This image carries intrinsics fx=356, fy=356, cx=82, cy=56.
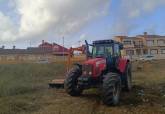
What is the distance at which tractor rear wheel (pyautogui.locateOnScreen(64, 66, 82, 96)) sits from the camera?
16548mm

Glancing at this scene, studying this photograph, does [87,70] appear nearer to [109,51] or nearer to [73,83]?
[73,83]

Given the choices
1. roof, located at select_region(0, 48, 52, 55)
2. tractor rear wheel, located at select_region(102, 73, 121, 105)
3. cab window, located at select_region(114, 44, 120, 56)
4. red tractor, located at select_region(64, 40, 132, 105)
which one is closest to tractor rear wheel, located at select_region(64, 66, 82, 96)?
A: red tractor, located at select_region(64, 40, 132, 105)

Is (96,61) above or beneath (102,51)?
beneath

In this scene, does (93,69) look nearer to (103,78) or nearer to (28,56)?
(103,78)

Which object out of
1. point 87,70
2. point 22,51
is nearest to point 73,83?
point 87,70

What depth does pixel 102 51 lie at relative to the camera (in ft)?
55.2

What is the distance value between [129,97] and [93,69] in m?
2.43

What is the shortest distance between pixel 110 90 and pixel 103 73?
165 centimetres

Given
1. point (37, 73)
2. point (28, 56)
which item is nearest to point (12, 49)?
point (28, 56)

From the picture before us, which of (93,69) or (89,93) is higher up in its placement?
(93,69)

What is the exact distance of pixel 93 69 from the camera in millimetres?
15430

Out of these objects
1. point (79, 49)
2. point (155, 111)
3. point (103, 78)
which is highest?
point (79, 49)

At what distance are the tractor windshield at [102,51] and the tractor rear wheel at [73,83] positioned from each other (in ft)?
3.79

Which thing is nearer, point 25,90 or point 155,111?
point 155,111
